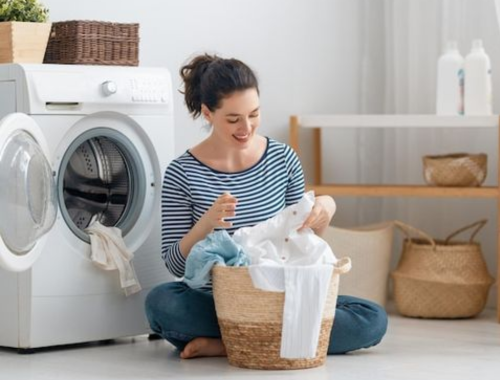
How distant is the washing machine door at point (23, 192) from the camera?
8.12ft

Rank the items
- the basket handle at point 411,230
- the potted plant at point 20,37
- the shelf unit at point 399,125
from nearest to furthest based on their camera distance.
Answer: the potted plant at point 20,37
the shelf unit at point 399,125
the basket handle at point 411,230

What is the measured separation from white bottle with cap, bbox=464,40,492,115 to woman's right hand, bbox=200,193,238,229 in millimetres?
1212

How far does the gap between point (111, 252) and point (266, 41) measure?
1.20 metres

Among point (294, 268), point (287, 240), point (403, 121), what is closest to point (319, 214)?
point (287, 240)

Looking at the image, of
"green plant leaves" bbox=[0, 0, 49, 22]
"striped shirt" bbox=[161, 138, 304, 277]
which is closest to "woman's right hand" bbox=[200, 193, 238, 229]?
"striped shirt" bbox=[161, 138, 304, 277]

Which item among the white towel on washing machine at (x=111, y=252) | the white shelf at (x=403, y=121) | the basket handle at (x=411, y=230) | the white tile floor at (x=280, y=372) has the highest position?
the white shelf at (x=403, y=121)

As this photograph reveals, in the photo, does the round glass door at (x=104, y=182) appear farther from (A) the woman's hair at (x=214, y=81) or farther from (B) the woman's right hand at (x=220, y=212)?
(B) the woman's right hand at (x=220, y=212)

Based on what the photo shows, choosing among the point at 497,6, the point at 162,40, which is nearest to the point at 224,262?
the point at 162,40

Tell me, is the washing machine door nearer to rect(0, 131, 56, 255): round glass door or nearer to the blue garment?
rect(0, 131, 56, 255): round glass door

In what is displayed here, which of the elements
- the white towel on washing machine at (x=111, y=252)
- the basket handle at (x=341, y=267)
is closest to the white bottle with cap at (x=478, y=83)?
the basket handle at (x=341, y=267)

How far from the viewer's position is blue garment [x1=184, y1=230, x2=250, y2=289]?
8.29 ft

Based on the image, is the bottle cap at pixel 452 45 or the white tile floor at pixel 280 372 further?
the bottle cap at pixel 452 45

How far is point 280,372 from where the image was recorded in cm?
250

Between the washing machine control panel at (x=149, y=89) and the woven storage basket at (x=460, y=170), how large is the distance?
3.32ft
